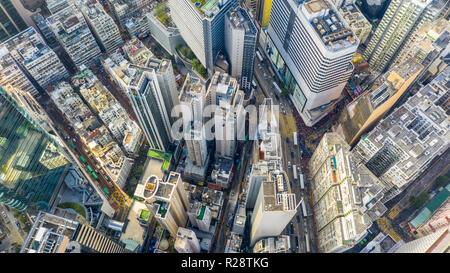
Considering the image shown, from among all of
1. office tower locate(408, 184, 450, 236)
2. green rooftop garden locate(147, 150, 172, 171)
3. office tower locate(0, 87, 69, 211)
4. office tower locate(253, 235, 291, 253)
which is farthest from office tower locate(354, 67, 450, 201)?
office tower locate(0, 87, 69, 211)

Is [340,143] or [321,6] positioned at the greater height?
[321,6]

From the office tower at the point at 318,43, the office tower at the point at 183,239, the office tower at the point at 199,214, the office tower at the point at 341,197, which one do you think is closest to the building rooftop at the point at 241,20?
the office tower at the point at 318,43

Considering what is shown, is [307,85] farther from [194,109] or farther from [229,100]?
[194,109]

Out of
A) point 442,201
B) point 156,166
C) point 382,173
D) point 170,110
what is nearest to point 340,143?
point 382,173

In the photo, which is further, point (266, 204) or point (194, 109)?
point (194, 109)

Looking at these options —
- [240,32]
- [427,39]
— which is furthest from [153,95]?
[427,39]

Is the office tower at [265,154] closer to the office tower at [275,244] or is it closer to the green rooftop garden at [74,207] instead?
the office tower at [275,244]
